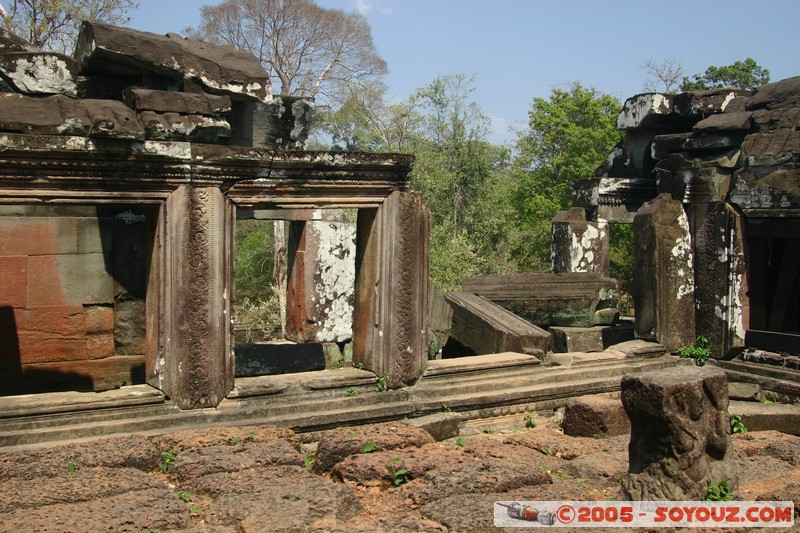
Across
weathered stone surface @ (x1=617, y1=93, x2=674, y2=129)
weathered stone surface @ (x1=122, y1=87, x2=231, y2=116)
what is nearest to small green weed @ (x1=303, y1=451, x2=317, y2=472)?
weathered stone surface @ (x1=122, y1=87, x2=231, y2=116)

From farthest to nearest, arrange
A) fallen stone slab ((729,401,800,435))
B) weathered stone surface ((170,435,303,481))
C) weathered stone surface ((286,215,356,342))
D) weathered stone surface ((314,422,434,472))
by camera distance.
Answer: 1. weathered stone surface ((286,215,356,342))
2. fallen stone slab ((729,401,800,435))
3. weathered stone surface ((314,422,434,472))
4. weathered stone surface ((170,435,303,481))

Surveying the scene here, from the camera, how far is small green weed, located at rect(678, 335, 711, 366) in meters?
8.66

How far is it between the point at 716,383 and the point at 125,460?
3.37 m

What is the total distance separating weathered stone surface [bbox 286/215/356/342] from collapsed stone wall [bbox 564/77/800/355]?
3291mm

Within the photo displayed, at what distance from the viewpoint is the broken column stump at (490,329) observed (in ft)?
26.6

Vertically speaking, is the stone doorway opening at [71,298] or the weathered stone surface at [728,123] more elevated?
the weathered stone surface at [728,123]

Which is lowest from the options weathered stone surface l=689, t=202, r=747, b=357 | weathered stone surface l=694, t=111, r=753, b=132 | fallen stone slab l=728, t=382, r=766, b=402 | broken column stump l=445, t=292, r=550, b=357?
fallen stone slab l=728, t=382, r=766, b=402

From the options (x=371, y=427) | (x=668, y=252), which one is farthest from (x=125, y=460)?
(x=668, y=252)

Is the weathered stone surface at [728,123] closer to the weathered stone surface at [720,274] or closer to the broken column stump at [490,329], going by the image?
the weathered stone surface at [720,274]

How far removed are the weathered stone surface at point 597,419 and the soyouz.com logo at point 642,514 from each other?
203 centimetres

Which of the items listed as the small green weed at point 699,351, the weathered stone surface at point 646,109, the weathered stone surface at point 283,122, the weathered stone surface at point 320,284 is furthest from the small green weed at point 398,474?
the weathered stone surface at point 646,109

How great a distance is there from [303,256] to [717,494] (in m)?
6.18

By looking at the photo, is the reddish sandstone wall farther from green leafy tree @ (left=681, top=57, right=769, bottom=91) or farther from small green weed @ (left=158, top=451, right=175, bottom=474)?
green leafy tree @ (left=681, top=57, right=769, bottom=91)

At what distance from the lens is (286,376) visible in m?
6.69
